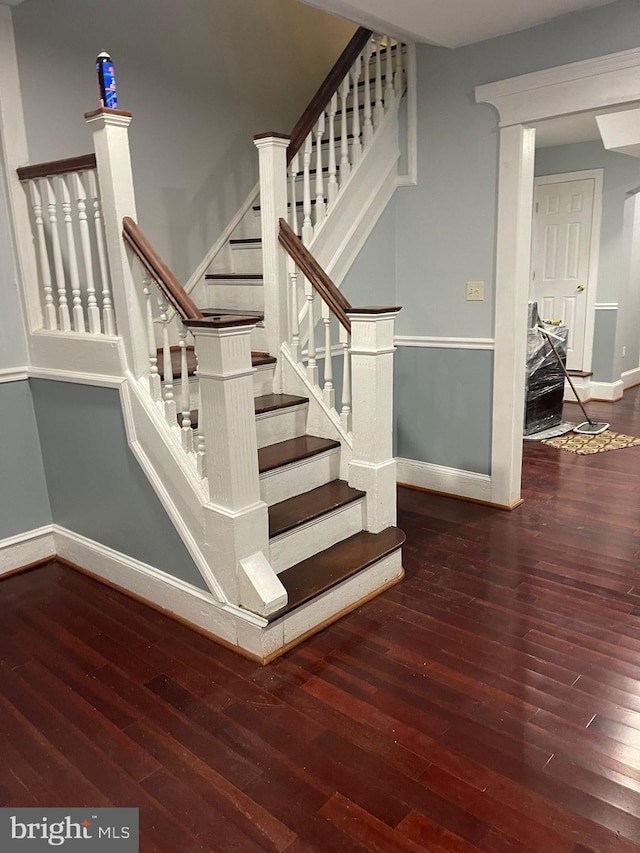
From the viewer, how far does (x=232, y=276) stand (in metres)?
3.98

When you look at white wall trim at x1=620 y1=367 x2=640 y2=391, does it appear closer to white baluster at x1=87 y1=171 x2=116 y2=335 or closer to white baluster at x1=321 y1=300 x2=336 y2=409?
white baluster at x1=321 y1=300 x2=336 y2=409

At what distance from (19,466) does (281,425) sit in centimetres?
136

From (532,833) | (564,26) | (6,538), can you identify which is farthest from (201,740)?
(564,26)

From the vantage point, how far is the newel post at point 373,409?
9.58 feet

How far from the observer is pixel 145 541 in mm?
2986

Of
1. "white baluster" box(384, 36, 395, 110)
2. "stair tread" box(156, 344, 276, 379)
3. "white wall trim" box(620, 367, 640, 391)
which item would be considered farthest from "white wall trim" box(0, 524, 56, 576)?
"white wall trim" box(620, 367, 640, 391)

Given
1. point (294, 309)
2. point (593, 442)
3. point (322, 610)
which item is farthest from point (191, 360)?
point (593, 442)

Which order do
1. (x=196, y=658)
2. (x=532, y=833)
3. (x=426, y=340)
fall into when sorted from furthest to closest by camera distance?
(x=426, y=340) < (x=196, y=658) < (x=532, y=833)

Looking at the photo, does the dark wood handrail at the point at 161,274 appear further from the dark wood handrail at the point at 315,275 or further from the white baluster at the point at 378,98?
the white baluster at the point at 378,98

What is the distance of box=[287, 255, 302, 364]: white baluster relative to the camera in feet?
11.0

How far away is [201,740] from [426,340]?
280 cm

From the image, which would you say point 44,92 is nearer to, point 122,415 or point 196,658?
point 122,415

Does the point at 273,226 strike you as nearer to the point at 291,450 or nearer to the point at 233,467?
the point at 291,450

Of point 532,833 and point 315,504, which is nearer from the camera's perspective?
point 532,833
